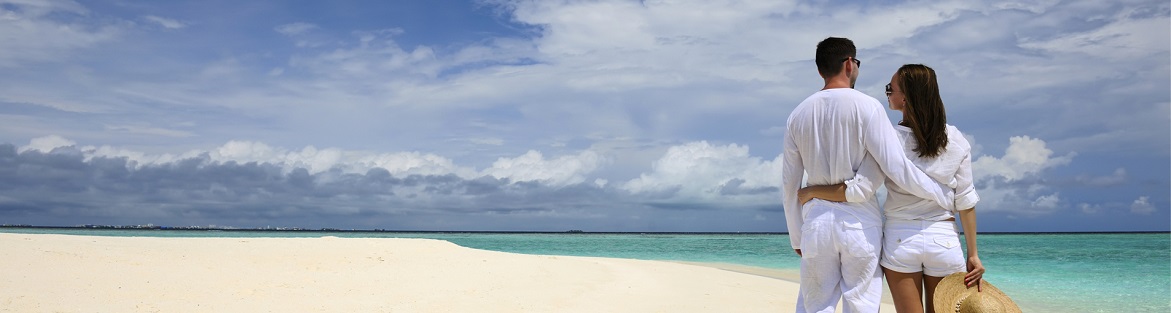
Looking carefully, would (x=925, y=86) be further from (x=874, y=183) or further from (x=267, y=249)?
(x=267, y=249)

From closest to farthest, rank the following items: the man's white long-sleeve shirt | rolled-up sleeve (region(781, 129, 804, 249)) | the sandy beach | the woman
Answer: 1. the man's white long-sleeve shirt
2. the woman
3. rolled-up sleeve (region(781, 129, 804, 249))
4. the sandy beach

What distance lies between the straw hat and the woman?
40 millimetres

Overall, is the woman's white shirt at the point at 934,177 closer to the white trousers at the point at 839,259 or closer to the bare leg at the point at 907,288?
the white trousers at the point at 839,259

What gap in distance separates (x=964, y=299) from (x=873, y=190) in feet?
2.31

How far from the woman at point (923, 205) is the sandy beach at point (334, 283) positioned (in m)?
5.53

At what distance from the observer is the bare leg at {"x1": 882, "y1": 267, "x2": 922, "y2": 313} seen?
3498 mm

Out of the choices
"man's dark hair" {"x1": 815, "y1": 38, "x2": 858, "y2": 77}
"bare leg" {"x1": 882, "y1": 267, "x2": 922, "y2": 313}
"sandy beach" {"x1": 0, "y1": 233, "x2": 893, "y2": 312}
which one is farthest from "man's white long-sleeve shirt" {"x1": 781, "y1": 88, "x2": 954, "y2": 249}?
"sandy beach" {"x1": 0, "y1": 233, "x2": 893, "y2": 312}

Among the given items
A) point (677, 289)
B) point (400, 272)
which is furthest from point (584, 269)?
point (400, 272)

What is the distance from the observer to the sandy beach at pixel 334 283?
8.36 meters

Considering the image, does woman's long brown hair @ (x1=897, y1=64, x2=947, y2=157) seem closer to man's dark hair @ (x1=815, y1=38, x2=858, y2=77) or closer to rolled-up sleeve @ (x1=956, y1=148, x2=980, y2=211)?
rolled-up sleeve @ (x1=956, y1=148, x2=980, y2=211)

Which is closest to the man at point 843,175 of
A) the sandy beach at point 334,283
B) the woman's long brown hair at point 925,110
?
the woman's long brown hair at point 925,110

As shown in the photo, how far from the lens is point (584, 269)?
1307 centimetres

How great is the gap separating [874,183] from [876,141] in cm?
18

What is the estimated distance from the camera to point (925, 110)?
351 cm
